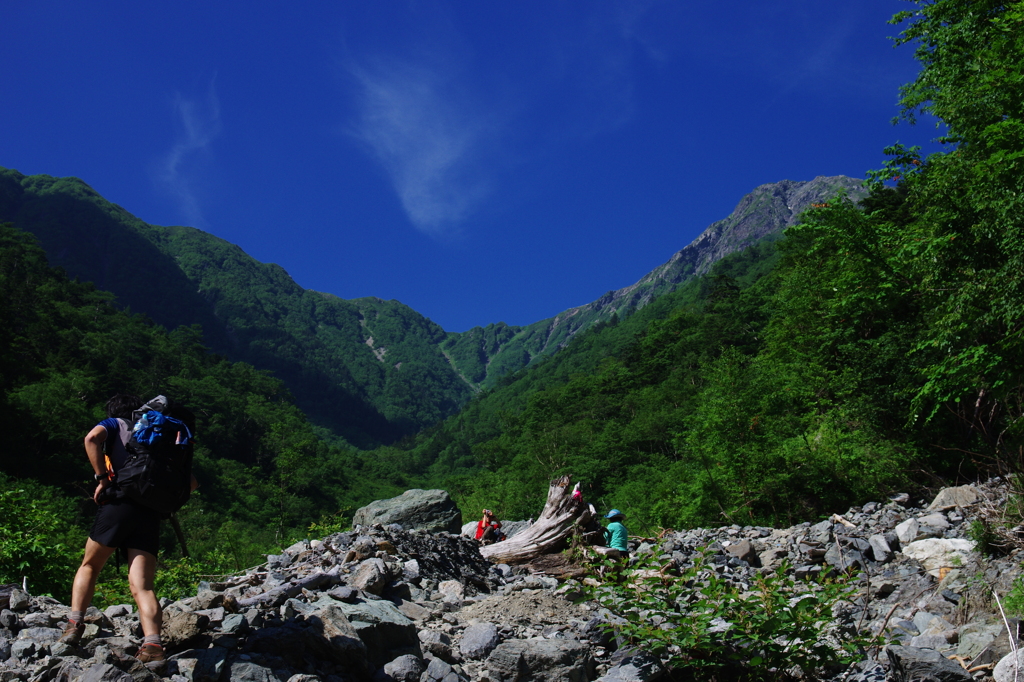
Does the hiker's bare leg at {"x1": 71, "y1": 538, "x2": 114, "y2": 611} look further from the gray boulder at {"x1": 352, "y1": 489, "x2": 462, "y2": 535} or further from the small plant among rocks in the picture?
the gray boulder at {"x1": 352, "y1": 489, "x2": 462, "y2": 535}

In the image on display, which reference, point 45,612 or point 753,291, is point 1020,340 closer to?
point 45,612

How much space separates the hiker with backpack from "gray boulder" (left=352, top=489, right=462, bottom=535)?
918 centimetres

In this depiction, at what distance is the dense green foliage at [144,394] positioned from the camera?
1726 inches

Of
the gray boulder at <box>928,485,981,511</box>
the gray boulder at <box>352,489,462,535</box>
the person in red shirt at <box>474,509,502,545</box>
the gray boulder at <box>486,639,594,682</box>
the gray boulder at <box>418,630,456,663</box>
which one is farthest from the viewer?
the gray boulder at <box>352,489,462,535</box>

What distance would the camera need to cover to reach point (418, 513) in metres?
13.4

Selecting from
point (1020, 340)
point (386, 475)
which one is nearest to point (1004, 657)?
point (1020, 340)

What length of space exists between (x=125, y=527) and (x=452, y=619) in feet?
12.4

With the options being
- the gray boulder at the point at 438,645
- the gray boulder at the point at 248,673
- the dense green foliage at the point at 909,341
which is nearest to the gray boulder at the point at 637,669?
the gray boulder at the point at 438,645

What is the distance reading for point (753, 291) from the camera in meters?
61.3

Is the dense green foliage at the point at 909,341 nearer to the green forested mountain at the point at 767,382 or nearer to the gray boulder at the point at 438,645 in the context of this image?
the green forested mountain at the point at 767,382

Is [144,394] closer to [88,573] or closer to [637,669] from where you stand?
[88,573]

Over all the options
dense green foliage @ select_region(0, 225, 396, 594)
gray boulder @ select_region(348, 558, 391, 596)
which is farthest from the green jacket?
dense green foliage @ select_region(0, 225, 396, 594)

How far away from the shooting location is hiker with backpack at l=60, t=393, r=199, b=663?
3.91 meters

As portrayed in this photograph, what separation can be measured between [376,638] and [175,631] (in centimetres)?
163
